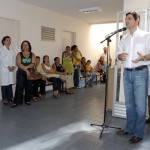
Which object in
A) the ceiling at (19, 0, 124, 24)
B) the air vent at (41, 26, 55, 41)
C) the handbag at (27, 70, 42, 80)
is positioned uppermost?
the ceiling at (19, 0, 124, 24)

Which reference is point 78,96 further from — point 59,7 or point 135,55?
point 135,55

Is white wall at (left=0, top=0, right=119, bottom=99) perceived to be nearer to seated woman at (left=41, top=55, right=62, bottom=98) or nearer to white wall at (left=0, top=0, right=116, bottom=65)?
white wall at (left=0, top=0, right=116, bottom=65)

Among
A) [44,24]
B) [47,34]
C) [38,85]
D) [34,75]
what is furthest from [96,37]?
[34,75]

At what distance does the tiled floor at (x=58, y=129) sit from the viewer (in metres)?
2.62

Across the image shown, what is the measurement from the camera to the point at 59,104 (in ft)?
15.3

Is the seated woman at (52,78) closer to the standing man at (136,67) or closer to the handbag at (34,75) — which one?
the handbag at (34,75)

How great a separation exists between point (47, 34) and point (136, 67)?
13.3 ft

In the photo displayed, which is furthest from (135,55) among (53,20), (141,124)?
(53,20)

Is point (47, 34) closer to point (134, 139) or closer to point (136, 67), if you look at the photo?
point (136, 67)

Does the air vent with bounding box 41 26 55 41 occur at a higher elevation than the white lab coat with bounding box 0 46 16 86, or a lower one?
higher

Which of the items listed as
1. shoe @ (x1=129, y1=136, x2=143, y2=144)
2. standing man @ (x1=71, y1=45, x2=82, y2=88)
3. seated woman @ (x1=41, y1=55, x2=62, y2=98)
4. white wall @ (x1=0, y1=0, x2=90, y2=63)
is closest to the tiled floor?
shoe @ (x1=129, y1=136, x2=143, y2=144)

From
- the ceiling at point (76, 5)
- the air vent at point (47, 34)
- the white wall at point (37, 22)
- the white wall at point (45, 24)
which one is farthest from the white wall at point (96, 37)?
the air vent at point (47, 34)

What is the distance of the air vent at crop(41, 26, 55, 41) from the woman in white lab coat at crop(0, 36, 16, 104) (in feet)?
5.41

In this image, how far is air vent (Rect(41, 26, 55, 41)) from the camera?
6051 mm
